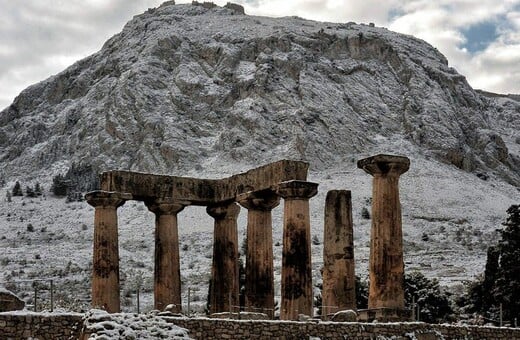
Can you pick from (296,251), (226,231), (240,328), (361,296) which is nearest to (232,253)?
(226,231)

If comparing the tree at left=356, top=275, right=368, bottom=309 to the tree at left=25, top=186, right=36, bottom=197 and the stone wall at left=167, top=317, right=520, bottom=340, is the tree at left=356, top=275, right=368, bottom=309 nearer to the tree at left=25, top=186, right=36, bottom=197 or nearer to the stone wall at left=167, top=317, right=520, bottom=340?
the stone wall at left=167, top=317, right=520, bottom=340

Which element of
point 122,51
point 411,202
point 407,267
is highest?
point 122,51

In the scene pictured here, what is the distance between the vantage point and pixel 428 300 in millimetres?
57625

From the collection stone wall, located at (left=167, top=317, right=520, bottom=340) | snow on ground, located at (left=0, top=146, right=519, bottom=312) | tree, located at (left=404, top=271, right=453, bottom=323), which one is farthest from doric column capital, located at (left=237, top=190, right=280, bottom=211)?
snow on ground, located at (left=0, top=146, right=519, bottom=312)

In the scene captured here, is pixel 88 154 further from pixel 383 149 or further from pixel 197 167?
pixel 383 149

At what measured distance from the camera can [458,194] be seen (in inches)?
5226

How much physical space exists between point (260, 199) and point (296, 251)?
3.76 m

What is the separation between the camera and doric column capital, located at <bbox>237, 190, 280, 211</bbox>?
34031 millimetres

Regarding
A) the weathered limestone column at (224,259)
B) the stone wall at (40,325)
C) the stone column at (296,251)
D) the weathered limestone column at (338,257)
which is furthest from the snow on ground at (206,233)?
the stone wall at (40,325)

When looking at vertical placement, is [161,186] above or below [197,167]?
below

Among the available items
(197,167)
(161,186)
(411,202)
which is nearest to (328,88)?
(197,167)

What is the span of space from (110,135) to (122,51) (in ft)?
94.3

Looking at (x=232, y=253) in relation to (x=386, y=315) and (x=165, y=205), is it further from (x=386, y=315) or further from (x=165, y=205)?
(x=386, y=315)

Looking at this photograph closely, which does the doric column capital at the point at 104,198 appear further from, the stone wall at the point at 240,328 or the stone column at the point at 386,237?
the stone column at the point at 386,237
